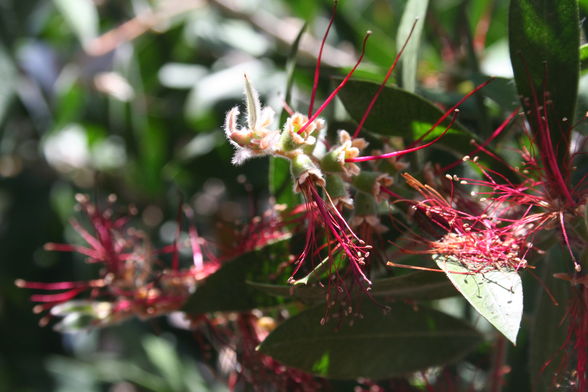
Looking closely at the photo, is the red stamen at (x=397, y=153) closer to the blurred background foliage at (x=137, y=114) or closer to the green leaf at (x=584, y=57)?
the green leaf at (x=584, y=57)

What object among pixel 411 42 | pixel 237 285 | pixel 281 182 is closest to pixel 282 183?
pixel 281 182

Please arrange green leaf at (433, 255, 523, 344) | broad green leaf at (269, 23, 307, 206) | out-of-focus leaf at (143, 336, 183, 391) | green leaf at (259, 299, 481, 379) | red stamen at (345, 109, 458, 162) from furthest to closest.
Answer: out-of-focus leaf at (143, 336, 183, 391)
broad green leaf at (269, 23, 307, 206)
green leaf at (259, 299, 481, 379)
red stamen at (345, 109, 458, 162)
green leaf at (433, 255, 523, 344)

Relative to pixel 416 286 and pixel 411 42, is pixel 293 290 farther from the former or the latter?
pixel 411 42

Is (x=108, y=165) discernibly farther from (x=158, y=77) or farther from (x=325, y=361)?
(x=325, y=361)

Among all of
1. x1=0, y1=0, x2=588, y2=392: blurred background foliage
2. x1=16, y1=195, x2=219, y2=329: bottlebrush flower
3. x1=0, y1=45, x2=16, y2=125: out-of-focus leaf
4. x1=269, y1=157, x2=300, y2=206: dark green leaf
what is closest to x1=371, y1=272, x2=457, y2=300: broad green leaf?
x1=269, y1=157, x2=300, y2=206: dark green leaf

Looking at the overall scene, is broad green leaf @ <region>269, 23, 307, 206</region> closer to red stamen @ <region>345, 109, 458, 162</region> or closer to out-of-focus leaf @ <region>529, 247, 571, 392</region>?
Result: red stamen @ <region>345, 109, 458, 162</region>

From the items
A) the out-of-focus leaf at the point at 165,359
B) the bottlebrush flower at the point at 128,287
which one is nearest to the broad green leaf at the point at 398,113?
the bottlebrush flower at the point at 128,287
